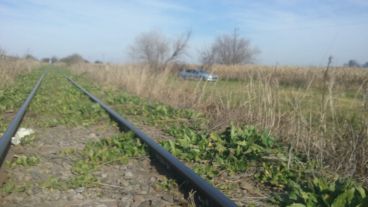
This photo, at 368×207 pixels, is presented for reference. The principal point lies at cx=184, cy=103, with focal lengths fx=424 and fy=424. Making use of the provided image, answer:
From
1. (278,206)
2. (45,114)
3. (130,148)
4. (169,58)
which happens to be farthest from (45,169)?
(169,58)

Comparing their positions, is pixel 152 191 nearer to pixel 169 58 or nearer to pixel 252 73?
pixel 252 73

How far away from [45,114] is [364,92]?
6.77 metres

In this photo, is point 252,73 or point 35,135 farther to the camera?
point 252,73

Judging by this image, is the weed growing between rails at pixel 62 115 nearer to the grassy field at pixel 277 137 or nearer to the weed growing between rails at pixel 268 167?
the grassy field at pixel 277 137

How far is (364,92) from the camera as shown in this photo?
5.17m

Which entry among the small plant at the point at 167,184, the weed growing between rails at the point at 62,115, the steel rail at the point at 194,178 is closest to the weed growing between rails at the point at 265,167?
the steel rail at the point at 194,178

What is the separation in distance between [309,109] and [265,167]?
1.88m

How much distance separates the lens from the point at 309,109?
252 inches

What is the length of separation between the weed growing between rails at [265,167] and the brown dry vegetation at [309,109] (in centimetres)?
32

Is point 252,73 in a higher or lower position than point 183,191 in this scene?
higher

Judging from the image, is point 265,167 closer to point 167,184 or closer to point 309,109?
point 167,184

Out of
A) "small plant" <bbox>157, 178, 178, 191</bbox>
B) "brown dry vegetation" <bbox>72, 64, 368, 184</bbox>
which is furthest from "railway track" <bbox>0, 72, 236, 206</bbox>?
"brown dry vegetation" <bbox>72, 64, 368, 184</bbox>

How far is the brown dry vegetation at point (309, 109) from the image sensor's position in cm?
508

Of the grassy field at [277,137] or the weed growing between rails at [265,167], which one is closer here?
the weed growing between rails at [265,167]
